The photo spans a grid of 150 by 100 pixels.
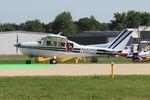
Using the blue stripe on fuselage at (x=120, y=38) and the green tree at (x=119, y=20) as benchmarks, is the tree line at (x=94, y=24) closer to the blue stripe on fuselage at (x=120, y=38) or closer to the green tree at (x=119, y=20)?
the green tree at (x=119, y=20)

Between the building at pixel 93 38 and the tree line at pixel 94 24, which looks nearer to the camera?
the building at pixel 93 38

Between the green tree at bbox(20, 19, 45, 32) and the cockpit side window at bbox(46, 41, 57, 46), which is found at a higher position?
the green tree at bbox(20, 19, 45, 32)

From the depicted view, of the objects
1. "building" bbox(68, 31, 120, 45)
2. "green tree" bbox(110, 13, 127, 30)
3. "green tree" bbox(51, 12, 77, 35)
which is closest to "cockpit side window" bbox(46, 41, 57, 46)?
"building" bbox(68, 31, 120, 45)

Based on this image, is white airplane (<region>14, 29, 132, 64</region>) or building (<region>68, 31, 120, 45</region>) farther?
building (<region>68, 31, 120, 45</region>)

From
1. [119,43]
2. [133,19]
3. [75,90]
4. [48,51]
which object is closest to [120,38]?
[119,43]

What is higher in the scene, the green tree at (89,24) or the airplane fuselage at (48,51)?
the green tree at (89,24)

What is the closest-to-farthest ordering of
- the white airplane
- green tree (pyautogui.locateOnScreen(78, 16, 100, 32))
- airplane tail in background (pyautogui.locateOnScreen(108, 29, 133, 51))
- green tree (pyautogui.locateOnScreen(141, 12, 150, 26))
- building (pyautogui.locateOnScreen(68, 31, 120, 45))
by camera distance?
the white airplane < airplane tail in background (pyautogui.locateOnScreen(108, 29, 133, 51)) < building (pyautogui.locateOnScreen(68, 31, 120, 45)) < green tree (pyautogui.locateOnScreen(141, 12, 150, 26)) < green tree (pyautogui.locateOnScreen(78, 16, 100, 32))

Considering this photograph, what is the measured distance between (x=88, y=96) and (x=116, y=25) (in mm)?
141180

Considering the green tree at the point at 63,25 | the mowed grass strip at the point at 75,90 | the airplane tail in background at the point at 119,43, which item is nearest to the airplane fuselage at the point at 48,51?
the airplane tail in background at the point at 119,43

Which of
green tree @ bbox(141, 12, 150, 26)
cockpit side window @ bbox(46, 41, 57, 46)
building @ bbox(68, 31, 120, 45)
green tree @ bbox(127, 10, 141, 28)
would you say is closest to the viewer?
cockpit side window @ bbox(46, 41, 57, 46)

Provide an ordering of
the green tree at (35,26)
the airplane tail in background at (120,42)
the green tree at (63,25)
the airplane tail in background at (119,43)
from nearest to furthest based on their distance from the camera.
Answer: the airplane tail in background at (119,43), the airplane tail in background at (120,42), the green tree at (63,25), the green tree at (35,26)

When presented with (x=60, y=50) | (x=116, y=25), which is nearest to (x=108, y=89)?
(x=60, y=50)

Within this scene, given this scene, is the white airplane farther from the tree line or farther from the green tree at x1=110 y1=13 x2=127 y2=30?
the green tree at x1=110 y1=13 x2=127 y2=30

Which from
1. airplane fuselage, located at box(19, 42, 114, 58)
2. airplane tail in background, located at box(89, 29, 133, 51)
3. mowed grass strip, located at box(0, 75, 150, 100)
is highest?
airplane tail in background, located at box(89, 29, 133, 51)
